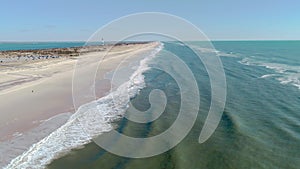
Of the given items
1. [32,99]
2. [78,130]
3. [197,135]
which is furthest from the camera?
[32,99]

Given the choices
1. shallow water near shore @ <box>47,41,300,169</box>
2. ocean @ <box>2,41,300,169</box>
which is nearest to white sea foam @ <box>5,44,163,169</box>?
ocean @ <box>2,41,300,169</box>

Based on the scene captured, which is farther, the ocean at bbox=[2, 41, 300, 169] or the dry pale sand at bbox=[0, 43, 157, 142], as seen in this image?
the dry pale sand at bbox=[0, 43, 157, 142]

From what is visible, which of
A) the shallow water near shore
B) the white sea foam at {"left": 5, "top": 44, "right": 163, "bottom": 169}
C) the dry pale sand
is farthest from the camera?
the dry pale sand

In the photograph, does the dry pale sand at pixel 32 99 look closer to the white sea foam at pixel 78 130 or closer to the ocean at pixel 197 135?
the white sea foam at pixel 78 130

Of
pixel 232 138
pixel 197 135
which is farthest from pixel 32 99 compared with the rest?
pixel 232 138

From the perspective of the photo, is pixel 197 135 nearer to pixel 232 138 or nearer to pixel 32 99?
pixel 232 138

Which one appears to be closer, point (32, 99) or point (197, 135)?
point (197, 135)

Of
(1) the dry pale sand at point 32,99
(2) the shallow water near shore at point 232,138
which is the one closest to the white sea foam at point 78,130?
(2) the shallow water near shore at point 232,138

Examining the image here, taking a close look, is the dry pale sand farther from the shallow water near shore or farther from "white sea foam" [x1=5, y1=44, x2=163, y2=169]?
the shallow water near shore
